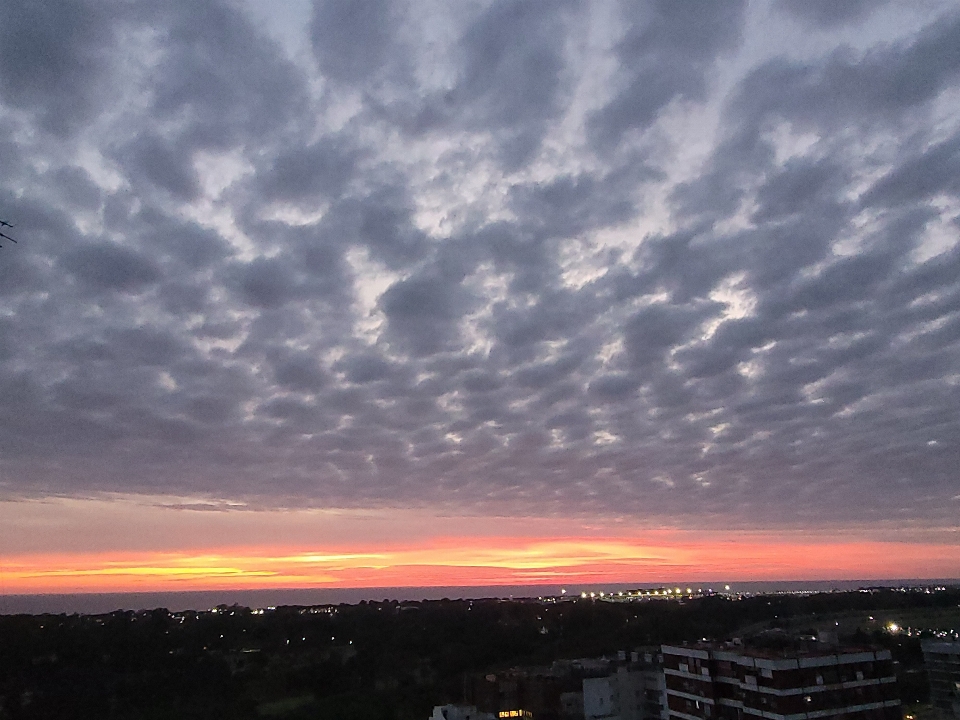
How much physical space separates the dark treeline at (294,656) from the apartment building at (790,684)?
65.5 ft

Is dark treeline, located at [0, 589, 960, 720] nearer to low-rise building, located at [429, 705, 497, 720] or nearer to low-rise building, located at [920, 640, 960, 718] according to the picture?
low-rise building, located at [429, 705, 497, 720]

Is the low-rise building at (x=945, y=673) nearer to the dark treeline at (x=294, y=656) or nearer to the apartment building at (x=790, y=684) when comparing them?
the apartment building at (x=790, y=684)

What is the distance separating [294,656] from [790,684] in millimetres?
47044

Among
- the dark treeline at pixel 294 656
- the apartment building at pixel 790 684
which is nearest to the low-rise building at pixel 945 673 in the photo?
the apartment building at pixel 790 684

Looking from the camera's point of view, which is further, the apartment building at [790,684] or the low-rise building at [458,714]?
the low-rise building at [458,714]

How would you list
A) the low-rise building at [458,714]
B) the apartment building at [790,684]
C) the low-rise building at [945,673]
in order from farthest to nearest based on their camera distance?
the low-rise building at [945,673] → the low-rise building at [458,714] → the apartment building at [790,684]

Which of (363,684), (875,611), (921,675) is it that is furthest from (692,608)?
(363,684)

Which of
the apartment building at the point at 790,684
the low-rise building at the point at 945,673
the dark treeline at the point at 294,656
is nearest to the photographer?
the apartment building at the point at 790,684

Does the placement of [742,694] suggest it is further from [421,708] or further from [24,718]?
[24,718]

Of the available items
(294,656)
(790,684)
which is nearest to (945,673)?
(790,684)

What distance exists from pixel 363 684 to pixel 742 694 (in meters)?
33.2

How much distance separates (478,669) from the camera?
60594 mm

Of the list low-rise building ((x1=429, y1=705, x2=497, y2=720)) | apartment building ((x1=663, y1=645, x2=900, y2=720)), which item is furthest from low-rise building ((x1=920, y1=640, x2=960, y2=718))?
low-rise building ((x1=429, y1=705, x2=497, y2=720))

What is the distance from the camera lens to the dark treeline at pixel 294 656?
47906 mm
